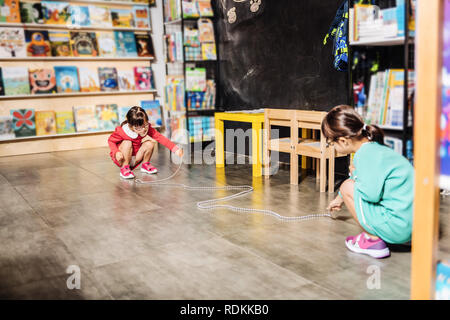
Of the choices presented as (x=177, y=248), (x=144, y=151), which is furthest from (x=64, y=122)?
(x=177, y=248)

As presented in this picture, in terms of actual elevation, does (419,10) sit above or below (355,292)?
above

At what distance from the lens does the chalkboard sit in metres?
3.93

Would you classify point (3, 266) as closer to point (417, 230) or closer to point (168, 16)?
point (417, 230)

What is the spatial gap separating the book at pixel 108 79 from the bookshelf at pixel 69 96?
76 mm

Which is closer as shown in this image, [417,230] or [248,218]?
[417,230]

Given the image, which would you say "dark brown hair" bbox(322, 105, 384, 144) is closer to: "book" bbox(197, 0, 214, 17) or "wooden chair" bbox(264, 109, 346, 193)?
"wooden chair" bbox(264, 109, 346, 193)

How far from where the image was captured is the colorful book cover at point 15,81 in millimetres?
5520

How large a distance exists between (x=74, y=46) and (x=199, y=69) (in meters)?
1.97

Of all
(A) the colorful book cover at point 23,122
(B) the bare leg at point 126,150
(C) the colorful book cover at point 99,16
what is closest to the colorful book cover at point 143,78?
(C) the colorful book cover at point 99,16

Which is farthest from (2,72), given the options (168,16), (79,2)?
(168,16)

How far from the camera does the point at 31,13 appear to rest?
5.61 meters

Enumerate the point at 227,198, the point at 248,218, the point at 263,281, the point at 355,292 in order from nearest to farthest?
the point at 355,292 → the point at 263,281 → the point at 248,218 → the point at 227,198

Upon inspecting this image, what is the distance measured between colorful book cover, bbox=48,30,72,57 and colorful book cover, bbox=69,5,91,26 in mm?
203

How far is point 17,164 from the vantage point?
5.01 m
